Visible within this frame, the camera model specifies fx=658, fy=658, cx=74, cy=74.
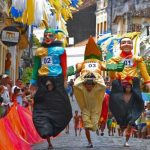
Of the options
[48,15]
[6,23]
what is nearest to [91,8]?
[6,23]

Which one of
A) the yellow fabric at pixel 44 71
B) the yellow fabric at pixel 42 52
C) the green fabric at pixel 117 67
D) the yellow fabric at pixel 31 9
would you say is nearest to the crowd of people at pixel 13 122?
the yellow fabric at pixel 44 71

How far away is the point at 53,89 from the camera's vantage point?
11.5 m

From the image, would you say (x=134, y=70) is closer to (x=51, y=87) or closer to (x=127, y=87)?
(x=127, y=87)

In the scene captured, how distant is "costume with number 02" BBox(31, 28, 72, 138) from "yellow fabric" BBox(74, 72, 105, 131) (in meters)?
0.42

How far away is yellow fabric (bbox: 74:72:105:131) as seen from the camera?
11867 millimetres

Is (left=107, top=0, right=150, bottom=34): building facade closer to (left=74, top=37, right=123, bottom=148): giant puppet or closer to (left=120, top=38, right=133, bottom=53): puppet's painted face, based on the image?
(left=120, top=38, right=133, bottom=53): puppet's painted face

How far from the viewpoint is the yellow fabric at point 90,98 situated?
1187 cm

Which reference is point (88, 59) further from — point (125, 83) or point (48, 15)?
point (48, 15)

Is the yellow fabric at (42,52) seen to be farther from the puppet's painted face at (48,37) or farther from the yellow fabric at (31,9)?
the yellow fabric at (31,9)

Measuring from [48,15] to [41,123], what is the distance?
3.50 metres

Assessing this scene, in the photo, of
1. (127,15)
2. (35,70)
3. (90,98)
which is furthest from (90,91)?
(127,15)

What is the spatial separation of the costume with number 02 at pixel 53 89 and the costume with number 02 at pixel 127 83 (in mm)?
1200

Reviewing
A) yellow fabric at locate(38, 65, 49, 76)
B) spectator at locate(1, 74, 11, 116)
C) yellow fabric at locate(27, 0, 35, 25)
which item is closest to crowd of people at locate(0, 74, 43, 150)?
spectator at locate(1, 74, 11, 116)

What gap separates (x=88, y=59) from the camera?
12195 millimetres
